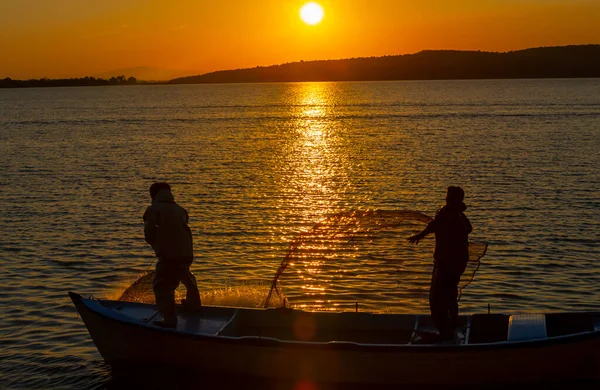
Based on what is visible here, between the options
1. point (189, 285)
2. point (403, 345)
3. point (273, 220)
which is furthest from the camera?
point (273, 220)

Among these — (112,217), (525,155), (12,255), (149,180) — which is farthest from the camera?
(525,155)

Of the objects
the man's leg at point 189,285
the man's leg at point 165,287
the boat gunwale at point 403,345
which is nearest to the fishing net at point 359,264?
the man's leg at point 189,285

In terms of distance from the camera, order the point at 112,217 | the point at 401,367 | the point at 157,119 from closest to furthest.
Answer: the point at 401,367, the point at 112,217, the point at 157,119

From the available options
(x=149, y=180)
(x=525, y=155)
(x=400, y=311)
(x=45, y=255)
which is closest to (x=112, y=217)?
(x=45, y=255)

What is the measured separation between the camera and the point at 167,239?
13.3 m

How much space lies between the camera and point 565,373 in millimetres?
13422

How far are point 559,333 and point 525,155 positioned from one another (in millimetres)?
42502

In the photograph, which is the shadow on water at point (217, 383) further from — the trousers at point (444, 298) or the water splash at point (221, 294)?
the water splash at point (221, 294)

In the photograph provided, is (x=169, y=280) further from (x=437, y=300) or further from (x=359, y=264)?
(x=359, y=264)

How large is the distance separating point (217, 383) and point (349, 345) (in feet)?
9.16

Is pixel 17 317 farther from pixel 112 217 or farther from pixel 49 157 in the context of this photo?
pixel 49 157

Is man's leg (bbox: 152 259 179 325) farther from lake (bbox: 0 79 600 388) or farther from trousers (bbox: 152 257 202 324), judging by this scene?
lake (bbox: 0 79 600 388)

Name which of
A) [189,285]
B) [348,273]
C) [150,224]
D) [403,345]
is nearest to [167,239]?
[150,224]

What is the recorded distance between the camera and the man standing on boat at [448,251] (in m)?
12.7
